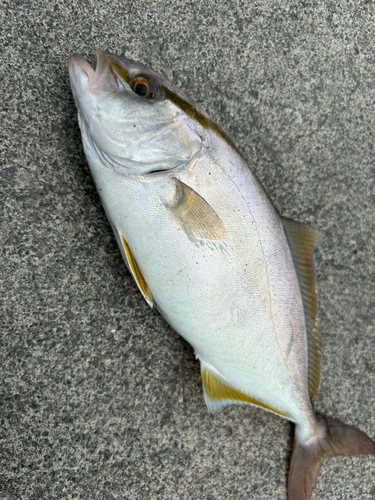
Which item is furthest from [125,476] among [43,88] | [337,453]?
[43,88]

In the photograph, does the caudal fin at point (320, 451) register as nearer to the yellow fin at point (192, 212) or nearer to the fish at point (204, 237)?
the fish at point (204, 237)

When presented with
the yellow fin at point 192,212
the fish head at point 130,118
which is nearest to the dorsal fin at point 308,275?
the yellow fin at point 192,212

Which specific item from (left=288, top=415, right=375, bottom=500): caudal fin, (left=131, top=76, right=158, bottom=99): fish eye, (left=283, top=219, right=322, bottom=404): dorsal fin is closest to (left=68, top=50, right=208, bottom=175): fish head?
(left=131, top=76, right=158, bottom=99): fish eye

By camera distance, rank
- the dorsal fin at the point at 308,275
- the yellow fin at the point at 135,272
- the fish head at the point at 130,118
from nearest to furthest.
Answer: the fish head at the point at 130,118 < the yellow fin at the point at 135,272 < the dorsal fin at the point at 308,275

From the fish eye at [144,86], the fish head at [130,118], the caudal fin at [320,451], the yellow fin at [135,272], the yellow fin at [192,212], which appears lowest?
the caudal fin at [320,451]

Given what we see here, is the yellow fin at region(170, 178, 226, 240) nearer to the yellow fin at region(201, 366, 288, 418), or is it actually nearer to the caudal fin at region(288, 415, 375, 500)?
the yellow fin at region(201, 366, 288, 418)

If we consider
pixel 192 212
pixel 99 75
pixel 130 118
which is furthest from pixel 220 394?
pixel 99 75
